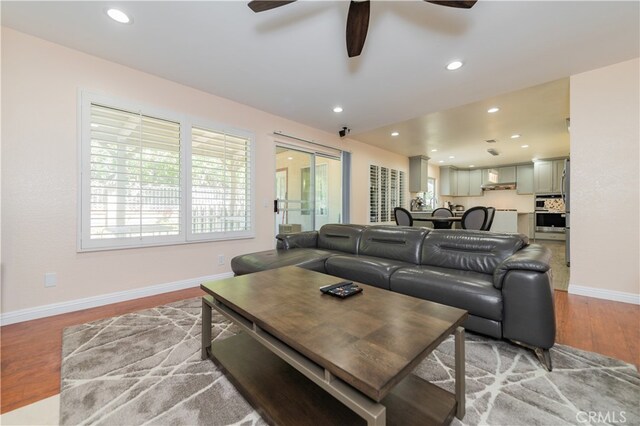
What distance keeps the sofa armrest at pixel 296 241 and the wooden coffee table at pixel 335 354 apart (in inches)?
70.5

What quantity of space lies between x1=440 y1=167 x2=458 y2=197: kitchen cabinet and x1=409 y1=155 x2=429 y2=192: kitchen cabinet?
1886 mm

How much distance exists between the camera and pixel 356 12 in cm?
179

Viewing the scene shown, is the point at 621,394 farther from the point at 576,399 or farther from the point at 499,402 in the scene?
the point at 499,402

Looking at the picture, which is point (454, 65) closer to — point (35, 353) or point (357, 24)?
point (357, 24)

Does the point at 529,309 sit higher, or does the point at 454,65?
the point at 454,65

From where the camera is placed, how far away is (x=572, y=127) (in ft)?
10.2

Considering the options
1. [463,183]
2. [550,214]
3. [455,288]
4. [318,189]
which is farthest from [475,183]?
[455,288]

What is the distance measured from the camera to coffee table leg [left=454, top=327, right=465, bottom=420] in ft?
3.99

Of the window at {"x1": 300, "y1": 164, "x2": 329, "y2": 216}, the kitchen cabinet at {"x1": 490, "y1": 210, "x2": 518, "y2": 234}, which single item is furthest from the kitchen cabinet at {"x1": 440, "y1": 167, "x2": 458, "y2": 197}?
the window at {"x1": 300, "y1": 164, "x2": 329, "y2": 216}

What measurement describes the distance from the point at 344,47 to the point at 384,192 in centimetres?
478

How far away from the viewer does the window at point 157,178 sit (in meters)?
2.71

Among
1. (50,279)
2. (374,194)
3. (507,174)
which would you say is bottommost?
(50,279)

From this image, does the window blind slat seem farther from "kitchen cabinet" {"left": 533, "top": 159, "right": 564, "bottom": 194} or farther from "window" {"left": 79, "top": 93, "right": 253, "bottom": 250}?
"kitchen cabinet" {"left": 533, "top": 159, "right": 564, "bottom": 194}

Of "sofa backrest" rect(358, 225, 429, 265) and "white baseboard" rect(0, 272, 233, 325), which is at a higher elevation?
"sofa backrest" rect(358, 225, 429, 265)
